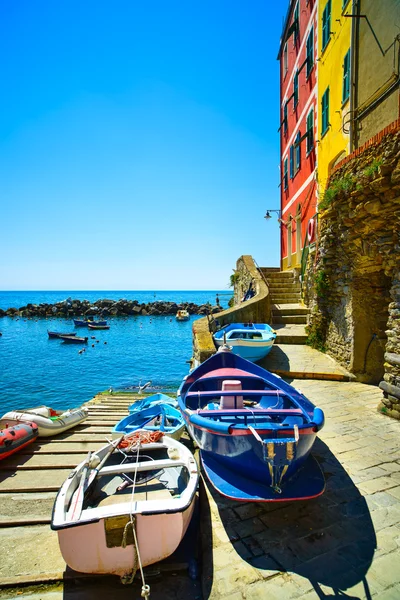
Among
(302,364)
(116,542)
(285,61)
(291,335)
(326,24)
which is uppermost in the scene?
(285,61)

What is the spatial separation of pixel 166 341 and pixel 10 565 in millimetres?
29236

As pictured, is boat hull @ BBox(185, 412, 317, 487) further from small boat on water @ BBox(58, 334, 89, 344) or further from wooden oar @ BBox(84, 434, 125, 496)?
small boat on water @ BBox(58, 334, 89, 344)

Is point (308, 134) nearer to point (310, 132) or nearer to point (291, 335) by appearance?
point (310, 132)

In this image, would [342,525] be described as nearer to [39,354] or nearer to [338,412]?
[338,412]

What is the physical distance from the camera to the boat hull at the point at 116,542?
3.01 metres

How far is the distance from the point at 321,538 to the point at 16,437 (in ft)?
16.9

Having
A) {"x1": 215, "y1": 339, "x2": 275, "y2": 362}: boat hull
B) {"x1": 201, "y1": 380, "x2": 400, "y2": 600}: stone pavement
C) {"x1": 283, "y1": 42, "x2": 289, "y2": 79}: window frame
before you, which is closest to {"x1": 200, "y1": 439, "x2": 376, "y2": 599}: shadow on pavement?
{"x1": 201, "y1": 380, "x2": 400, "y2": 600}: stone pavement

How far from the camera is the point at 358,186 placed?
656cm

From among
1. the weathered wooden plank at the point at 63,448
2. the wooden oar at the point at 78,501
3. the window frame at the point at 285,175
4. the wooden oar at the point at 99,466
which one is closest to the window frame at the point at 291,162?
→ the window frame at the point at 285,175

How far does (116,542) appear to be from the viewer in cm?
306

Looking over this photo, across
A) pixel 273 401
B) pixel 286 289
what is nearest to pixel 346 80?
pixel 286 289

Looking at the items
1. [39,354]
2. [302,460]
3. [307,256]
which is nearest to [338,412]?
[302,460]

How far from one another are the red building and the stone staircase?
1.27 m

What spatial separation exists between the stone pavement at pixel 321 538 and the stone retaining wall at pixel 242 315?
3.45 meters
